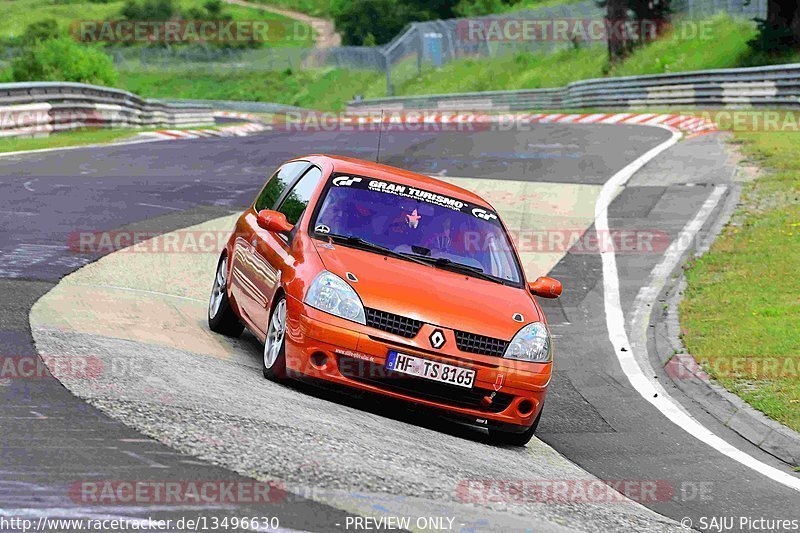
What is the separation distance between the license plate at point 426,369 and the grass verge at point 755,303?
8.96 ft

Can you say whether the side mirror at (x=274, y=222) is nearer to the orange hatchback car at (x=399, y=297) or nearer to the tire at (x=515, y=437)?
the orange hatchback car at (x=399, y=297)

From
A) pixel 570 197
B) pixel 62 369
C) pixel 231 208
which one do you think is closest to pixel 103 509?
→ pixel 62 369

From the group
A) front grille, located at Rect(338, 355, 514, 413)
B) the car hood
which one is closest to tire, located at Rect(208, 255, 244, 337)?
the car hood

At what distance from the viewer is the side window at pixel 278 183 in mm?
9814

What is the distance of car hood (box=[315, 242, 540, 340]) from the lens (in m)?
7.70

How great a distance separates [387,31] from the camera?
89938 mm

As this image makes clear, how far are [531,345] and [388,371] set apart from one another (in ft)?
3.44

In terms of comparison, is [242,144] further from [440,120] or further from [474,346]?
[474,346]

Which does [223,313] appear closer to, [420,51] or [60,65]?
[60,65]

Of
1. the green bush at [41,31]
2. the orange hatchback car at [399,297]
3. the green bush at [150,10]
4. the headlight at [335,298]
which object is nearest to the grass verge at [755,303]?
the orange hatchback car at [399,297]

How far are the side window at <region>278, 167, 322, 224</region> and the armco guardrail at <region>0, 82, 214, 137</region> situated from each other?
1707 centimetres

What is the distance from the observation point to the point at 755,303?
12.6 meters

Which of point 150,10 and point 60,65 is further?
point 150,10

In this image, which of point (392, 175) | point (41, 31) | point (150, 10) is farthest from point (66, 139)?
point (150, 10)
